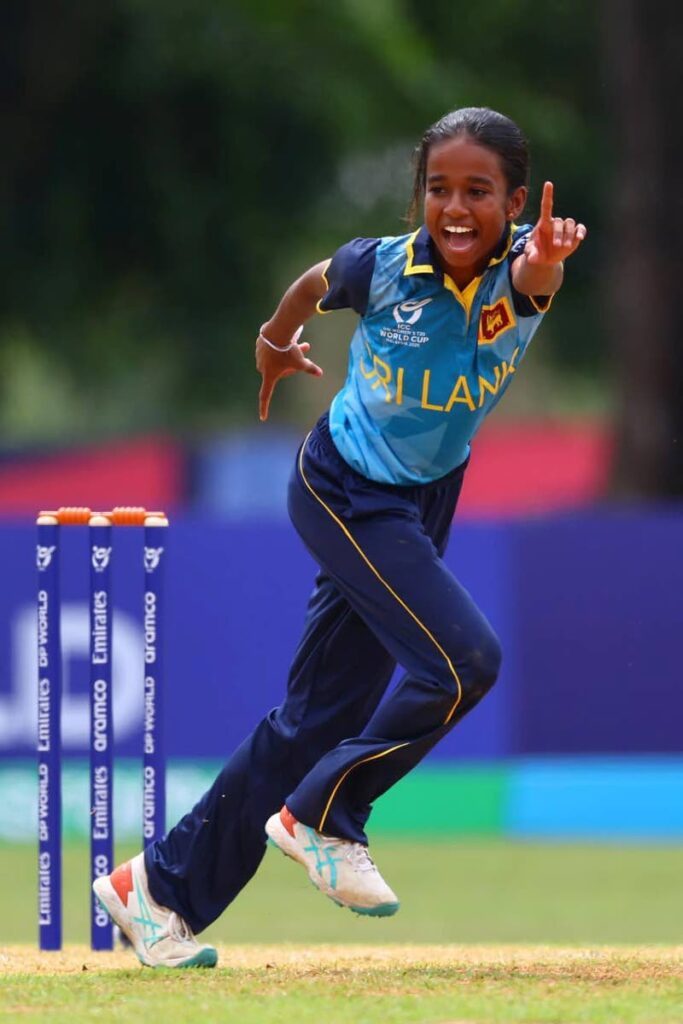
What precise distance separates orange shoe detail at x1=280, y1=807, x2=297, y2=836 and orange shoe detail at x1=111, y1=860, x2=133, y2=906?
58cm

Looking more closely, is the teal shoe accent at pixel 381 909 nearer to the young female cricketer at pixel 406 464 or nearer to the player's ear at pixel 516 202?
the young female cricketer at pixel 406 464

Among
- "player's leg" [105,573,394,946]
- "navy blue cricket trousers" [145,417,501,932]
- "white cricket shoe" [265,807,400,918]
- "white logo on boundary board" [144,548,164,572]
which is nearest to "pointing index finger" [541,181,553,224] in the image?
"navy blue cricket trousers" [145,417,501,932]

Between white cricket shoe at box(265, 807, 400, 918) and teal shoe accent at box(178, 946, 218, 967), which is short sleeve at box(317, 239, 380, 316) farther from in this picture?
teal shoe accent at box(178, 946, 218, 967)

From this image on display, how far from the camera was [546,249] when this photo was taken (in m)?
4.46

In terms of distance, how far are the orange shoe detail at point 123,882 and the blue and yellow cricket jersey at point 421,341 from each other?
51.2 inches

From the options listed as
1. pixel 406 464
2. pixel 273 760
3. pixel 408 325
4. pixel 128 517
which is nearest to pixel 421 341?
pixel 408 325

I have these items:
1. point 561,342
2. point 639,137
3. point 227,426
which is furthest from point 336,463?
point 227,426

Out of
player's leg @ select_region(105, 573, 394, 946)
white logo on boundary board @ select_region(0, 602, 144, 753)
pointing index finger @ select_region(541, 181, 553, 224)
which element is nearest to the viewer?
pointing index finger @ select_region(541, 181, 553, 224)

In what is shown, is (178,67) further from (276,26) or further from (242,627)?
(242,627)

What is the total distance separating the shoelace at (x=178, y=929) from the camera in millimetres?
5164

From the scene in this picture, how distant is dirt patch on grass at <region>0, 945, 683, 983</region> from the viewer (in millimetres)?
5062

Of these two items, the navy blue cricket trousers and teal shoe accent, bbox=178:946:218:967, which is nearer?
the navy blue cricket trousers

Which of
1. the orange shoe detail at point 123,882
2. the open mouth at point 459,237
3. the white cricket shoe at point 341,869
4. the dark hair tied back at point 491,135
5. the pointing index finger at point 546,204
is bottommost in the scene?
the orange shoe detail at point 123,882

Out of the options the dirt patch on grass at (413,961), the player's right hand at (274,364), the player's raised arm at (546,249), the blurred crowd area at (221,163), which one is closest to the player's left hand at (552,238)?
the player's raised arm at (546,249)
